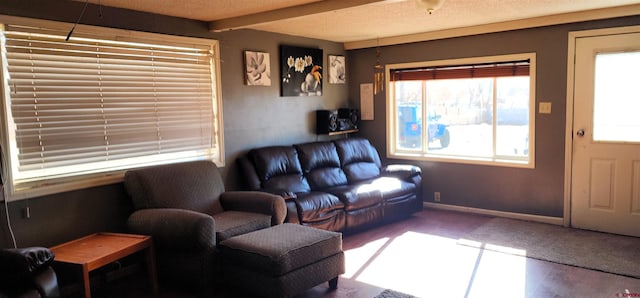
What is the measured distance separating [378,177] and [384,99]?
1.12 m

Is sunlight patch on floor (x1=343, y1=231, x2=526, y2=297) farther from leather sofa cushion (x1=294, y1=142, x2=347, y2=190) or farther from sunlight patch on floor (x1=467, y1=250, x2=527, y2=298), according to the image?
leather sofa cushion (x1=294, y1=142, x2=347, y2=190)

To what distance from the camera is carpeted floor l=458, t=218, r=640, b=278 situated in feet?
12.3

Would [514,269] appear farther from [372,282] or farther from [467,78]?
[467,78]

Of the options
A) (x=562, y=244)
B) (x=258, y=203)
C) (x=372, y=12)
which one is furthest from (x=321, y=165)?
(x=562, y=244)

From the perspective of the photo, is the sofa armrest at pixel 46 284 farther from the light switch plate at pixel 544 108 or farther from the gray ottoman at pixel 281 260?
the light switch plate at pixel 544 108

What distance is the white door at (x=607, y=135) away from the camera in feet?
14.2

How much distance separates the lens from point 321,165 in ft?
16.9

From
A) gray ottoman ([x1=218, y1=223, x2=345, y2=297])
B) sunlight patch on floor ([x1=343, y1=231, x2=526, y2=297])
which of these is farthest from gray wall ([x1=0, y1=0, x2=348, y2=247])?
sunlight patch on floor ([x1=343, y1=231, x2=526, y2=297])

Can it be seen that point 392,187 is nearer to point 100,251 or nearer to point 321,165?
point 321,165

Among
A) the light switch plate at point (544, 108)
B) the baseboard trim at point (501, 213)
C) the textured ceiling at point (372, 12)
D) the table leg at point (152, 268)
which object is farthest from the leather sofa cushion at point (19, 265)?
the light switch plate at point (544, 108)

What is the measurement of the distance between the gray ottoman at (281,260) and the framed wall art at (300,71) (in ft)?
7.28

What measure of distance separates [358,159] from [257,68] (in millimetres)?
1574

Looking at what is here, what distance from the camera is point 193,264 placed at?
3.25 meters

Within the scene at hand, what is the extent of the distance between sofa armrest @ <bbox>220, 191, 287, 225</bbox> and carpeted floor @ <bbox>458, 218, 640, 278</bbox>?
1706mm
